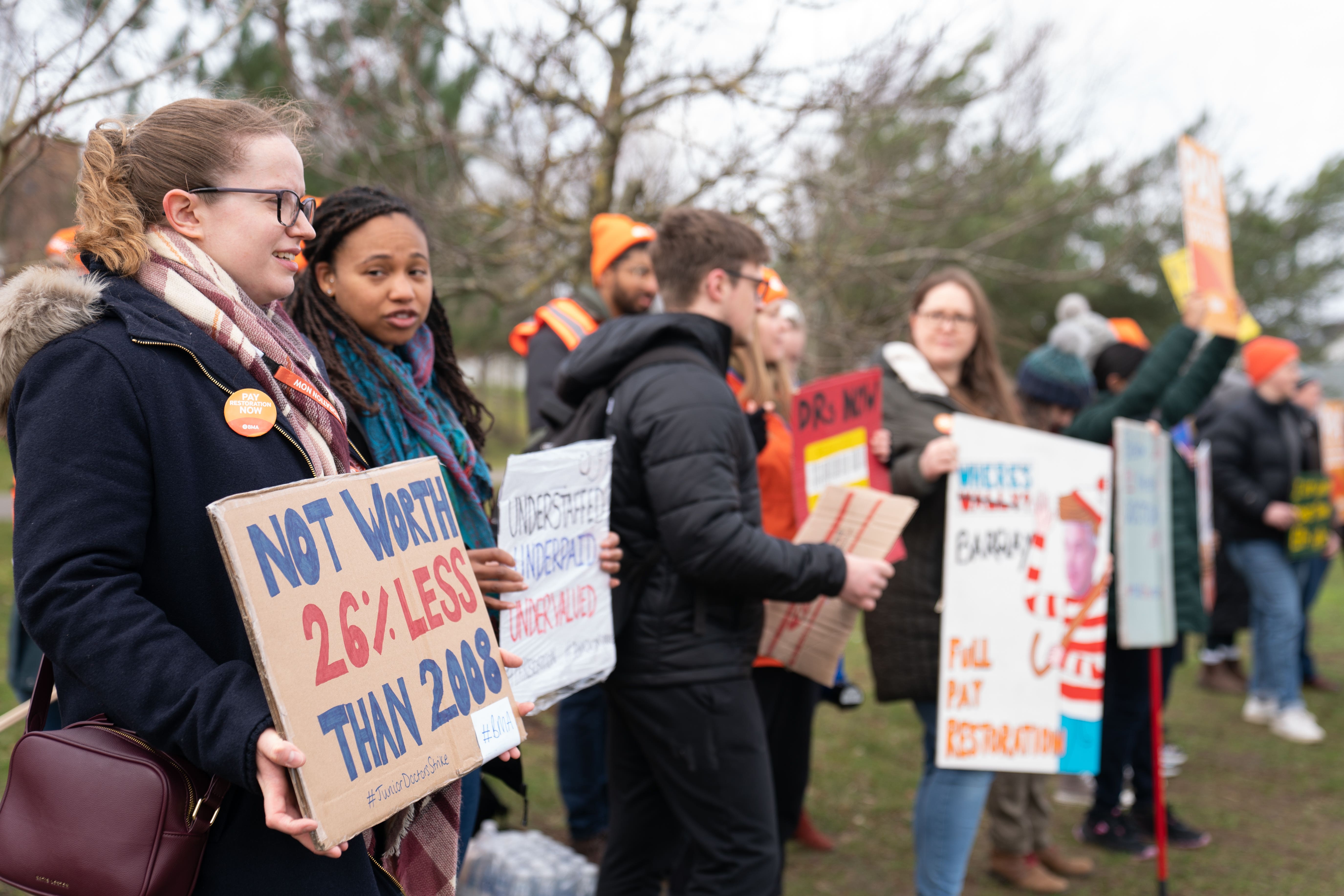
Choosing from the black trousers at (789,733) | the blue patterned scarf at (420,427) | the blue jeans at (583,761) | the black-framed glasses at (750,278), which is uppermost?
the black-framed glasses at (750,278)

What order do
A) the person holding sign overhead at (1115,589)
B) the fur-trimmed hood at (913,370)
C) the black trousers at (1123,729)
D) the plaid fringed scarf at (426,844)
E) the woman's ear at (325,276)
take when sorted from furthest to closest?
1. the black trousers at (1123,729)
2. the person holding sign overhead at (1115,589)
3. the fur-trimmed hood at (913,370)
4. the woman's ear at (325,276)
5. the plaid fringed scarf at (426,844)

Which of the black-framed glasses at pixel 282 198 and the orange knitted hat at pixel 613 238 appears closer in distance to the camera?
the black-framed glasses at pixel 282 198

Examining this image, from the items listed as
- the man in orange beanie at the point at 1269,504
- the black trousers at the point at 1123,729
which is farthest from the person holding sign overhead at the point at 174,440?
the man in orange beanie at the point at 1269,504

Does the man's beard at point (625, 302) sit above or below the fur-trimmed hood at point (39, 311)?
above

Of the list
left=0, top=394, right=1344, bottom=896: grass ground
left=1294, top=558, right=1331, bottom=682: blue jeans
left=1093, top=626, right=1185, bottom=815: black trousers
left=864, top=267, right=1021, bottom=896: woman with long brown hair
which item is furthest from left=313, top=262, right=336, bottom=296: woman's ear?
left=1294, top=558, right=1331, bottom=682: blue jeans

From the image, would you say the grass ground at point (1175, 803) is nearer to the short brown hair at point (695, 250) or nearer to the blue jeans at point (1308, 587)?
the blue jeans at point (1308, 587)

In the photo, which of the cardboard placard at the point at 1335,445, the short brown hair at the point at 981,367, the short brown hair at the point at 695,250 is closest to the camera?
A: the short brown hair at the point at 695,250

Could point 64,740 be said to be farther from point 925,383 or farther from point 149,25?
point 149,25

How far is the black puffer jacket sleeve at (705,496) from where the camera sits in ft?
7.71

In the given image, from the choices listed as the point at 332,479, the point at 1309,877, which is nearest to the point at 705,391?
the point at 332,479

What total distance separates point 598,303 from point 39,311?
9.55ft

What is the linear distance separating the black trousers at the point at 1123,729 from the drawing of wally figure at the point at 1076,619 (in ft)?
3.05

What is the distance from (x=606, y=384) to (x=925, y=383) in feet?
4.08

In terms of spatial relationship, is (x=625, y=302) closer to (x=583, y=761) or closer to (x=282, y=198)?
(x=583, y=761)
